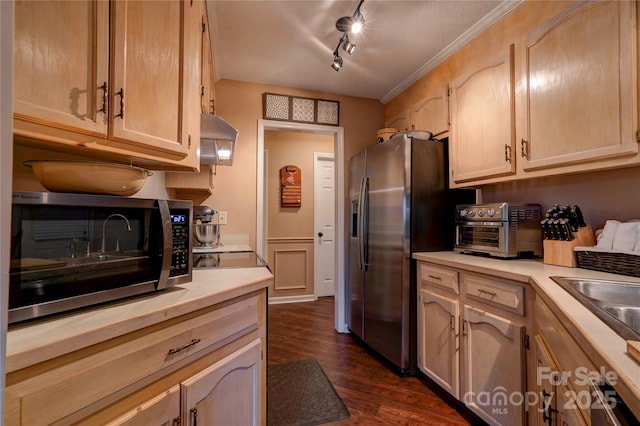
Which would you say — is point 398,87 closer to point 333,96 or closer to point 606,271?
point 333,96

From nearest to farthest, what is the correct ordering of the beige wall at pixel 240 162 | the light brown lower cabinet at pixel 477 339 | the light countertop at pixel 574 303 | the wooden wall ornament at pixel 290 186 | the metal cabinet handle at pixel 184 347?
the light countertop at pixel 574 303 < the metal cabinet handle at pixel 184 347 < the light brown lower cabinet at pixel 477 339 < the beige wall at pixel 240 162 < the wooden wall ornament at pixel 290 186

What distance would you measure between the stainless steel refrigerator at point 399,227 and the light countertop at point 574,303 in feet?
0.83

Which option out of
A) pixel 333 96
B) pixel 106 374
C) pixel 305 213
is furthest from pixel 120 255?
pixel 305 213

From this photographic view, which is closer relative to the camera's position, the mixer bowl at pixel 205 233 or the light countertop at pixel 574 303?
the light countertop at pixel 574 303

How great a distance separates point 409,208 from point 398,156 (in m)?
0.40

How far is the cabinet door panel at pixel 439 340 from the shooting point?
1.74 meters

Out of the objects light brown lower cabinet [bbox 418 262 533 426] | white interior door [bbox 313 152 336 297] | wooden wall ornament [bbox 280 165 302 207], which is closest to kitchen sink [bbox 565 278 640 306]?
light brown lower cabinet [bbox 418 262 533 426]

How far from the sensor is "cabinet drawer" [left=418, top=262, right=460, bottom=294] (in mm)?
1765

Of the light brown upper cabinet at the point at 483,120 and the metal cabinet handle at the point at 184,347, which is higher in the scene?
the light brown upper cabinet at the point at 483,120

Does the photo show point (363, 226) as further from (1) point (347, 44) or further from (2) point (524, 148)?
(1) point (347, 44)

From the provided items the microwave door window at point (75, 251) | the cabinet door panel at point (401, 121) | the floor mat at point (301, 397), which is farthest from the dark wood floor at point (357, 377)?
the cabinet door panel at point (401, 121)

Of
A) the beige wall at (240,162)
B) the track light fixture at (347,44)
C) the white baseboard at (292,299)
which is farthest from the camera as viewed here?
the white baseboard at (292,299)

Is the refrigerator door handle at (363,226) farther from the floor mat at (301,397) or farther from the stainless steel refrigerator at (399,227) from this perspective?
the floor mat at (301,397)

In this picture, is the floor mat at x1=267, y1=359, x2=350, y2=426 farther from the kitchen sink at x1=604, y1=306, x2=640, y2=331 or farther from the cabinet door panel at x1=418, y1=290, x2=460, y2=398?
the kitchen sink at x1=604, y1=306, x2=640, y2=331
